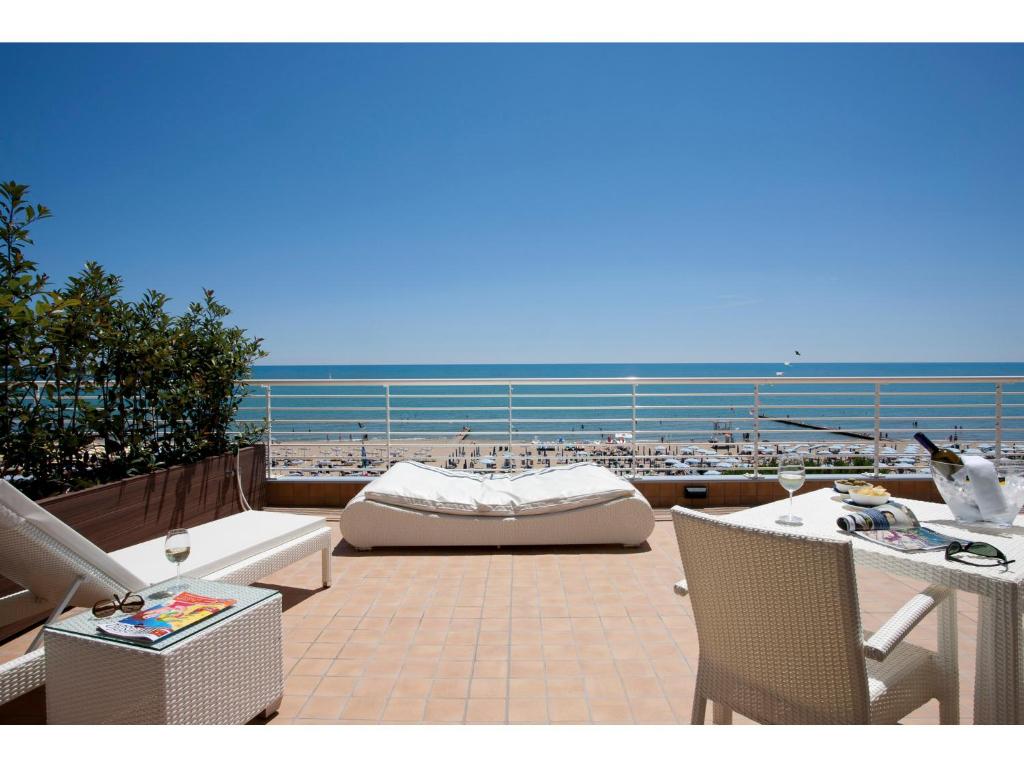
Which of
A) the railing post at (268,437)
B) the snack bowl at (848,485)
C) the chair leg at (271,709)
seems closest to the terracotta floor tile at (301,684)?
the chair leg at (271,709)

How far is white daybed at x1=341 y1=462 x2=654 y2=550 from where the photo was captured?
3.80 metres

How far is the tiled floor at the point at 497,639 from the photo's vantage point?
6.53 ft

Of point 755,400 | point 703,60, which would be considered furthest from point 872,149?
point 755,400

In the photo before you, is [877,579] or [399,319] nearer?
[877,579]

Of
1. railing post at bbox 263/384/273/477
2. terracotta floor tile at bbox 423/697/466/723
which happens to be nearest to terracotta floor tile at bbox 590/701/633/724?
terracotta floor tile at bbox 423/697/466/723

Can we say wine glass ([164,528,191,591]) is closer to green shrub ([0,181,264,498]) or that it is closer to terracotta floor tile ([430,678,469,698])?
terracotta floor tile ([430,678,469,698])

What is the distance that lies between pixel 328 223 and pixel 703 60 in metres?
9.93

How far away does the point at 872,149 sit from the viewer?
→ 6.86 meters

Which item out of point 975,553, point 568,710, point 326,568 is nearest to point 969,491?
point 975,553

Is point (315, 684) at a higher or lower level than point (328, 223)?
lower

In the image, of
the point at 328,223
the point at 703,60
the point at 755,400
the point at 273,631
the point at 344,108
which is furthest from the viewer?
the point at 328,223

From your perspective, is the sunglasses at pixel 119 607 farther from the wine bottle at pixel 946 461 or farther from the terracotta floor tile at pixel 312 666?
the wine bottle at pixel 946 461
